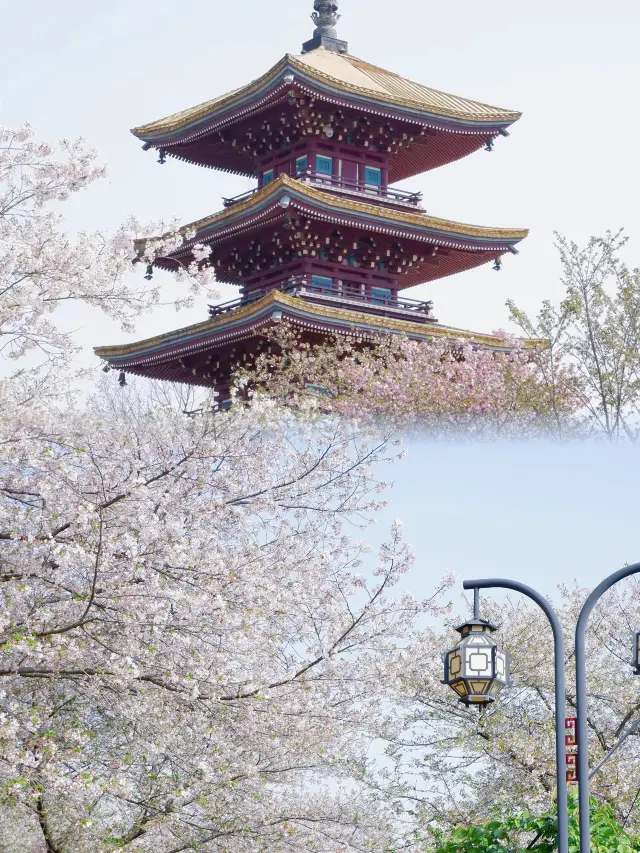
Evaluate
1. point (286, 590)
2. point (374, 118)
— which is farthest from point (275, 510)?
point (374, 118)

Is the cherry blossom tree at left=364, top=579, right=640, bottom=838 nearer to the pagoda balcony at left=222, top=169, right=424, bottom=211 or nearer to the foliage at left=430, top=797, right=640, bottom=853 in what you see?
the foliage at left=430, top=797, right=640, bottom=853

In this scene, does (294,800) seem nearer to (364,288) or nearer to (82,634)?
(82,634)

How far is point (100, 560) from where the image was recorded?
30.7 feet

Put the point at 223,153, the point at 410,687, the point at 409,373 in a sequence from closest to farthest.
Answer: the point at 410,687
the point at 409,373
the point at 223,153

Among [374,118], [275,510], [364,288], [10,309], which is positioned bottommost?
[275,510]

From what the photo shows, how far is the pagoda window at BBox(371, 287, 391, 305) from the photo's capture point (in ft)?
92.7

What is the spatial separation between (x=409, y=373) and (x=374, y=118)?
798 cm

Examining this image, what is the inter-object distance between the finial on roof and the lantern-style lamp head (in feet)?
82.7

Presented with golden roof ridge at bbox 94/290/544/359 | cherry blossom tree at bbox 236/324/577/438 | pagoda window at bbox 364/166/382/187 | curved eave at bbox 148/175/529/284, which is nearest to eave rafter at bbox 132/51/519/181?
pagoda window at bbox 364/166/382/187

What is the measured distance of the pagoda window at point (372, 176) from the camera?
29492 millimetres

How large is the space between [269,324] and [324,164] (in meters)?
5.48

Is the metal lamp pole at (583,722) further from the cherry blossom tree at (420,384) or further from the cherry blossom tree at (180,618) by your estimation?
the cherry blossom tree at (420,384)

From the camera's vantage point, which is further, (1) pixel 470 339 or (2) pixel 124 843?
(1) pixel 470 339

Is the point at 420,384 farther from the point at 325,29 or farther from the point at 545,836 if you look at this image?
the point at 545,836
